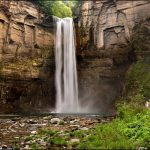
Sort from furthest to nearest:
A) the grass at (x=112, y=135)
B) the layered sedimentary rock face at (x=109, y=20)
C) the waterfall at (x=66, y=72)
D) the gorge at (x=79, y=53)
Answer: the waterfall at (x=66, y=72) < the layered sedimentary rock face at (x=109, y=20) < the gorge at (x=79, y=53) < the grass at (x=112, y=135)

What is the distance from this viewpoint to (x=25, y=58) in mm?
39875

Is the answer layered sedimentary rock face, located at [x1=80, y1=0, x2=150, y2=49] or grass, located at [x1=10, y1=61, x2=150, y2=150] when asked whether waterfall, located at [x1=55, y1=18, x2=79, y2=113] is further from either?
grass, located at [x1=10, y1=61, x2=150, y2=150]

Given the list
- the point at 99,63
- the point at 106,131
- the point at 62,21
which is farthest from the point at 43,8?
the point at 106,131

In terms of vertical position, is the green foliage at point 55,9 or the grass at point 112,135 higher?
the green foliage at point 55,9

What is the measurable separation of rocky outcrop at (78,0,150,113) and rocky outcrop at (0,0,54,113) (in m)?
4.13

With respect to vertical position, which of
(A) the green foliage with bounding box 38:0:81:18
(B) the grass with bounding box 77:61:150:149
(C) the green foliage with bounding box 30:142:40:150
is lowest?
(C) the green foliage with bounding box 30:142:40:150

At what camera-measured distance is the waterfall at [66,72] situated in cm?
4159

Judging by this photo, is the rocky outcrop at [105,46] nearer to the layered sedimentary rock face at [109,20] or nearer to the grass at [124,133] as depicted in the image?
the layered sedimentary rock face at [109,20]

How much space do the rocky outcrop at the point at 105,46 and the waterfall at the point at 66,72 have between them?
0.99 meters

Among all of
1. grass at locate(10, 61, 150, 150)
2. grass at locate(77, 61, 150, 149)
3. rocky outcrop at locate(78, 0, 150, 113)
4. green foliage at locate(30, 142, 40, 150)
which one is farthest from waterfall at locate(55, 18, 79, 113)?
green foliage at locate(30, 142, 40, 150)

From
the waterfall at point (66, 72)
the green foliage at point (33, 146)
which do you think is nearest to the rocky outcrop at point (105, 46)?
the waterfall at point (66, 72)

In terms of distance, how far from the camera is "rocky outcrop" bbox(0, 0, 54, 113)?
126 feet

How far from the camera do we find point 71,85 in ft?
138

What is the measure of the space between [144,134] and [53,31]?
102 feet
